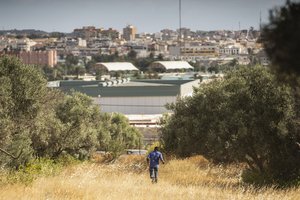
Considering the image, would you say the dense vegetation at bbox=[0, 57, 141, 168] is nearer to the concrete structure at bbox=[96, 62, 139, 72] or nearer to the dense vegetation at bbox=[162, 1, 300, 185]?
the dense vegetation at bbox=[162, 1, 300, 185]

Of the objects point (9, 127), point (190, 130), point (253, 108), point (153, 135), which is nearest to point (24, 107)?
point (9, 127)

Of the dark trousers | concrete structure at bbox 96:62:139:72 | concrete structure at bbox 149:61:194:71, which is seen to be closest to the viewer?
the dark trousers

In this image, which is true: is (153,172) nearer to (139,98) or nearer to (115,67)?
(139,98)

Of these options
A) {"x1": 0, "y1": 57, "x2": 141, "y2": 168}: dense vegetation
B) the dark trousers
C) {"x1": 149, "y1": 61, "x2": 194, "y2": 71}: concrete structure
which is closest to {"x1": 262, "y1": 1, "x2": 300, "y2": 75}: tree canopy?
{"x1": 0, "y1": 57, "x2": 141, "y2": 168}: dense vegetation

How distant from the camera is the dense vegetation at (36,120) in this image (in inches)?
471

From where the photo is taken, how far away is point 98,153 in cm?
2900

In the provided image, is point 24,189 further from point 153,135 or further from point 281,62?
point 153,135

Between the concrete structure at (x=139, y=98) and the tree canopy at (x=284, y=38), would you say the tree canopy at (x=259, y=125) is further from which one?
the concrete structure at (x=139, y=98)

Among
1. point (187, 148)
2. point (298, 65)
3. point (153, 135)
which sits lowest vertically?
point (153, 135)

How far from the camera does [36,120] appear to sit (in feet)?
43.0

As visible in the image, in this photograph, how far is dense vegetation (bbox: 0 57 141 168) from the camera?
12.0 meters

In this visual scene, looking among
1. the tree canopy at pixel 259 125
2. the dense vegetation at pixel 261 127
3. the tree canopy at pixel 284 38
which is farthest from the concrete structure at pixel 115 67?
the tree canopy at pixel 284 38

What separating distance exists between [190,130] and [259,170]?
6.07 metres

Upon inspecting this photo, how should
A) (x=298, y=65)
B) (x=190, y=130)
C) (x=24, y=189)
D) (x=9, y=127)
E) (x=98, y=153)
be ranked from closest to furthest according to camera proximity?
1. (x=298, y=65)
2. (x=24, y=189)
3. (x=9, y=127)
4. (x=190, y=130)
5. (x=98, y=153)
